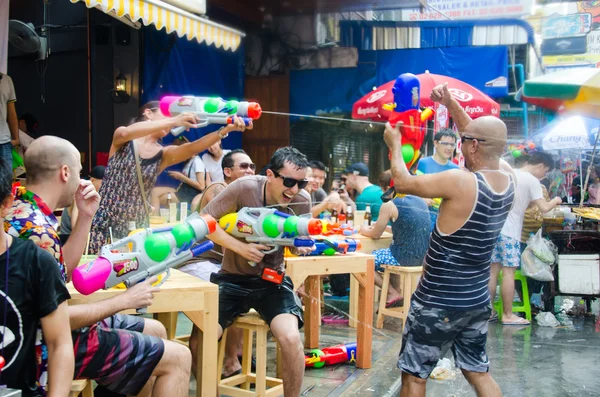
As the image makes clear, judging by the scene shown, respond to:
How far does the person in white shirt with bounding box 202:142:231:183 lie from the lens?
5.53 metres

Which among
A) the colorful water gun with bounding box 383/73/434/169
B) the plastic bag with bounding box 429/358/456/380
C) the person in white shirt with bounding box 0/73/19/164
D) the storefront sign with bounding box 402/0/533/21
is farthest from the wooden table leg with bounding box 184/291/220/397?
the storefront sign with bounding box 402/0/533/21

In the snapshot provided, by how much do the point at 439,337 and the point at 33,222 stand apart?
6.28ft

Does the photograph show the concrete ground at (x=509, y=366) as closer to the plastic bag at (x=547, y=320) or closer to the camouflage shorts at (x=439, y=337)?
the plastic bag at (x=547, y=320)

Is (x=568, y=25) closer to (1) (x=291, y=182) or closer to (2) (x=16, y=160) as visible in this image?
(1) (x=291, y=182)

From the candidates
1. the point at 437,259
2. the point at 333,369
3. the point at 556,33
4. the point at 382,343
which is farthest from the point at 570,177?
the point at 437,259

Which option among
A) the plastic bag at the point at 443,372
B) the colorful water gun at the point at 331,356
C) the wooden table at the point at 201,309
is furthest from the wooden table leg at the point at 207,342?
the plastic bag at the point at 443,372

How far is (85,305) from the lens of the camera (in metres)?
2.41

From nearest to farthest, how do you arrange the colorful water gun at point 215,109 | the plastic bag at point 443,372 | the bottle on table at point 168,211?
the colorful water gun at point 215,109 < the plastic bag at point 443,372 < the bottle on table at point 168,211

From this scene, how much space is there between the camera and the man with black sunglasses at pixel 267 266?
Result: 3377 mm

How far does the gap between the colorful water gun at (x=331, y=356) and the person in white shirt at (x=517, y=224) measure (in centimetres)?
181

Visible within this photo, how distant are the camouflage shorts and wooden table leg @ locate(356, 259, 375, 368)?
4.51 ft

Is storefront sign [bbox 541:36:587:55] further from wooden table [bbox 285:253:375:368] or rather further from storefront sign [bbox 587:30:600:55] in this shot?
wooden table [bbox 285:253:375:368]

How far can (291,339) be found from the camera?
3.36m

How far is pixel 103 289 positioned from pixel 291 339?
43.9 inches
